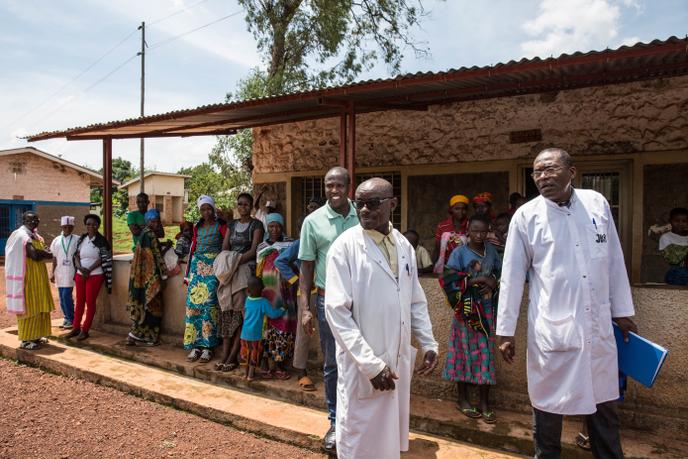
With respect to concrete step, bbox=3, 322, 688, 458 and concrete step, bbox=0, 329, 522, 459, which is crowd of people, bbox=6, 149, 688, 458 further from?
concrete step, bbox=0, 329, 522, 459

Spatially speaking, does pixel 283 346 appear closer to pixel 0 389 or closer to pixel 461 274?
pixel 461 274

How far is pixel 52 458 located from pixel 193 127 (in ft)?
15.9

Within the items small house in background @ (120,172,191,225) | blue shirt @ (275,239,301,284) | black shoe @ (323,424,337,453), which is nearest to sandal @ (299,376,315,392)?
black shoe @ (323,424,337,453)

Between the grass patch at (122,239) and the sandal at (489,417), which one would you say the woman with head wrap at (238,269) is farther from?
the grass patch at (122,239)

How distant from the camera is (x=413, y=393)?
4211mm

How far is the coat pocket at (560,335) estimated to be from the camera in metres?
2.41

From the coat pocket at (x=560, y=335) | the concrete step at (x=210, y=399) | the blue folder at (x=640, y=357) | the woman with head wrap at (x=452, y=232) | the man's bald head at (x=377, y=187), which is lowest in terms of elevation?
the concrete step at (x=210, y=399)

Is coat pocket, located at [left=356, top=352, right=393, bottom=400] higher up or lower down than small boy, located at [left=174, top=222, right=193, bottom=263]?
lower down

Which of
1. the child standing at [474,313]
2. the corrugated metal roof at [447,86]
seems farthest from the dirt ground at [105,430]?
the corrugated metal roof at [447,86]

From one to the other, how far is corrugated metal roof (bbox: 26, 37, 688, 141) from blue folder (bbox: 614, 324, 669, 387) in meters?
2.11

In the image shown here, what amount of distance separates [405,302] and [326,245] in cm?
92

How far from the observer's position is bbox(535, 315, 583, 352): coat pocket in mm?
2406

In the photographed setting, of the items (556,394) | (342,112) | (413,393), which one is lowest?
(413,393)

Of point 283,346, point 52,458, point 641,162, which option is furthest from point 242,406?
point 641,162
